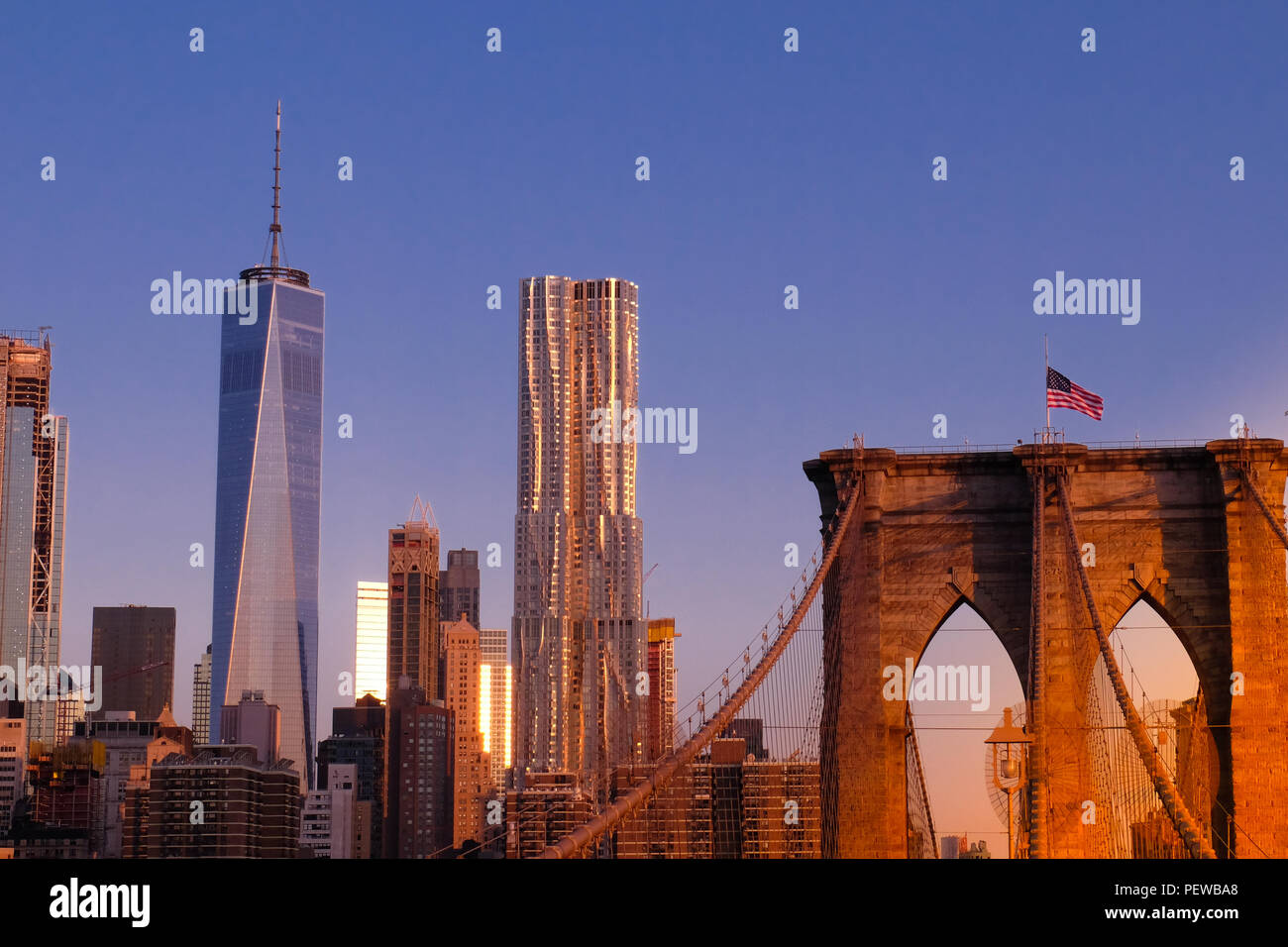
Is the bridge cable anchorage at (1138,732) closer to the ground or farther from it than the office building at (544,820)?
farther from it

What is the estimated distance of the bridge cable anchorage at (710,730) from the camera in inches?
1133

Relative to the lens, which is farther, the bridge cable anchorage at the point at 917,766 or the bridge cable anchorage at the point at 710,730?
the bridge cable anchorage at the point at 917,766

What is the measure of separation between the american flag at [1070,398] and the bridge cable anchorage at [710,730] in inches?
231

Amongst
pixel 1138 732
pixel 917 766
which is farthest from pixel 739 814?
pixel 1138 732

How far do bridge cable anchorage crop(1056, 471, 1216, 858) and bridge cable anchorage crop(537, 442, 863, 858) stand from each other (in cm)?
618

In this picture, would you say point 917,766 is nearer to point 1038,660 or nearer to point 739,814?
point 1038,660

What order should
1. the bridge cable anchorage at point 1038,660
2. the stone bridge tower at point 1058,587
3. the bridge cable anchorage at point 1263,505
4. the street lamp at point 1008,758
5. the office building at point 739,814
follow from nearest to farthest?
the street lamp at point 1008,758, the bridge cable anchorage at point 1038,660, the bridge cable anchorage at point 1263,505, the stone bridge tower at point 1058,587, the office building at point 739,814

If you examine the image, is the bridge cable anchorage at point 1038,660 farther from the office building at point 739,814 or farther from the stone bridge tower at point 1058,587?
the office building at point 739,814

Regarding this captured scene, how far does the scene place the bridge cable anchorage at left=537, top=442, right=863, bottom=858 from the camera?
28.8 metres

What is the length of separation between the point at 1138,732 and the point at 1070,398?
595 inches

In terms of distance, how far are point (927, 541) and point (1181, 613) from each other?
7725 millimetres

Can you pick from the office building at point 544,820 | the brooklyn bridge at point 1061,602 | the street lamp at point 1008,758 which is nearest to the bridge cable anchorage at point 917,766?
the brooklyn bridge at point 1061,602
